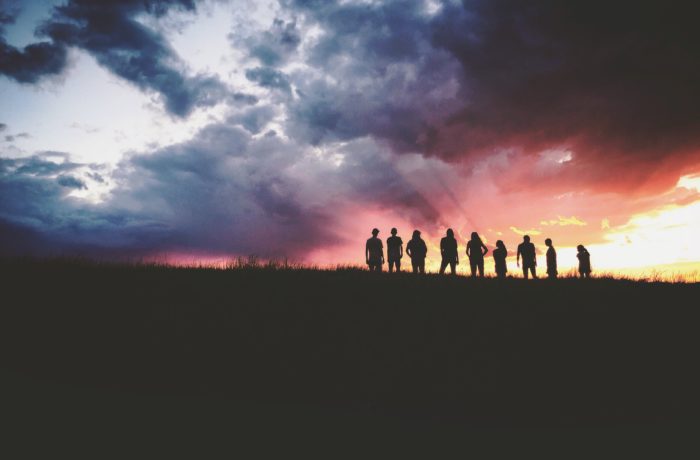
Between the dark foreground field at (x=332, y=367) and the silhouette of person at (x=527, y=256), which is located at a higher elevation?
the silhouette of person at (x=527, y=256)

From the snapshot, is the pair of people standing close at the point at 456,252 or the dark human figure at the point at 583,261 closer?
the pair of people standing close at the point at 456,252

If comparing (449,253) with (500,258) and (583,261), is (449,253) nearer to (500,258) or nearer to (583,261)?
(500,258)

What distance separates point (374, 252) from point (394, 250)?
917 millimetres

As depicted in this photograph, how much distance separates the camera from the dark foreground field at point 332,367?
5.48 meters

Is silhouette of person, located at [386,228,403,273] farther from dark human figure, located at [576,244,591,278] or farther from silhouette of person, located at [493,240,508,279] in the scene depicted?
dark human figure, located at [576,244,591,278]

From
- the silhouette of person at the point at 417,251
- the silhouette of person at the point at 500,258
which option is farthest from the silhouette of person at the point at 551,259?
the silhouette of person at the point at 417,251

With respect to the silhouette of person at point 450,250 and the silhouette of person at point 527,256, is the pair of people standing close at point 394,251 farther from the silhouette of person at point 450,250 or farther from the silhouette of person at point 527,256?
the silhouette of person at point 527,256

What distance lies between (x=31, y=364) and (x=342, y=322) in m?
6.61

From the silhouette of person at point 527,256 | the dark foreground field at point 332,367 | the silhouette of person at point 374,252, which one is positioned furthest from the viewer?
the silhouette of person at point 527,256

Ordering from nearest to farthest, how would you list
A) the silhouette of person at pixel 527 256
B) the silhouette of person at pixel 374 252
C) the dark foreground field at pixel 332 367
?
the dark foreground field at pixel 332 367
the silhouette of person at pixel 374 252
the silhouette of person at pixel 527 256

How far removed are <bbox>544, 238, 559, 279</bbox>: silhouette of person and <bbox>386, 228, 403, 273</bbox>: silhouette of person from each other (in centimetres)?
743

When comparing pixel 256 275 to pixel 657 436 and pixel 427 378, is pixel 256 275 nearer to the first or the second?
pixel 427 378

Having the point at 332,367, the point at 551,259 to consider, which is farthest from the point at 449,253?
the point at 332,367

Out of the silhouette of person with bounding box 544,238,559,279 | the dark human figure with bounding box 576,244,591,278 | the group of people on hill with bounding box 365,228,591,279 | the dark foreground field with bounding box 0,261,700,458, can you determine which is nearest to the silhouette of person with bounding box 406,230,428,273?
the group of people on hill with bounding box 365,228,591,279
